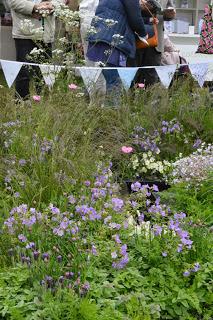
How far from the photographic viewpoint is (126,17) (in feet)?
18.1

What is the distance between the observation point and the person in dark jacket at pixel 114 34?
212 inches

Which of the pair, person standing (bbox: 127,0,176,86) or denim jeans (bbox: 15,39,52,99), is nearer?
denim jeans (bbox: 15,39,52,99)

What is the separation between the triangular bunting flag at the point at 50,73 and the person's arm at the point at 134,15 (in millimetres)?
770

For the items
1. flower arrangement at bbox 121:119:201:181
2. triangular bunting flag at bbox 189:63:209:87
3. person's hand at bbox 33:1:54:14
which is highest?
person's hand at bbox 33:1:54:14

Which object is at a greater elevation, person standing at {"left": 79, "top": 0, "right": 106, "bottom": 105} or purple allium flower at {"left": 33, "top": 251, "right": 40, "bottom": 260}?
person standing at {"left": 79, "top": 0, "right": 106, "bottom": 105}

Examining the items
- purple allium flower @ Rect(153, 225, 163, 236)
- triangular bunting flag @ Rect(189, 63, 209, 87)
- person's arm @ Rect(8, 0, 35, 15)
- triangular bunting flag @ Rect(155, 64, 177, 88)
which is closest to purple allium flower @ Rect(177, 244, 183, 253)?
purple allium flower @ Rect(153, 225, 163, 236)

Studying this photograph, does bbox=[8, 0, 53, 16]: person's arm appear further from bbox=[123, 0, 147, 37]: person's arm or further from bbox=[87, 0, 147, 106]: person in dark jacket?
bbox=[123, 0, 147, 37]: person's arm

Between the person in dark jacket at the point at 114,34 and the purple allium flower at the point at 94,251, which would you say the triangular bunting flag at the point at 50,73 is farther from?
the purple allium flower at the point at 94,251

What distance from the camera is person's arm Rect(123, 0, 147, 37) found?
5344 mm

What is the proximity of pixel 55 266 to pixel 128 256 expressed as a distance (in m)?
0.36

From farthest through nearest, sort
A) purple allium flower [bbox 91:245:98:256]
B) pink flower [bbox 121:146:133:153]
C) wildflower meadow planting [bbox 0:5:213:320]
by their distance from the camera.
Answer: pink flower [bbox 121:146:133:153], purple allium flower [bbox 91:245:98:256], wildflower meadow planting [bbox 0:5:213:320]

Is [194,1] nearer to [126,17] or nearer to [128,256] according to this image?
[126,17]

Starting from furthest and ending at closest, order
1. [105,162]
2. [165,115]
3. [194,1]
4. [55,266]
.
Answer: [194,1]
[165,115]
[105,162]
[55,266]

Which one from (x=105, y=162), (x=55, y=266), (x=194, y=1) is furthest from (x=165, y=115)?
(x=194, y=1)
